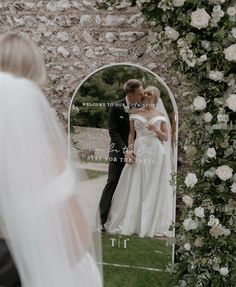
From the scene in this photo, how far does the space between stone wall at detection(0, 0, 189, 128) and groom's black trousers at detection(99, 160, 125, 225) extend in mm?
752

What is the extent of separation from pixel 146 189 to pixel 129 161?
12.4 inches

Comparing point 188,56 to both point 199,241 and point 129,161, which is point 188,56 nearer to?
point 129,161

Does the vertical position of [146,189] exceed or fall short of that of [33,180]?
it falls short

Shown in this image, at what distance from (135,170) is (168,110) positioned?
0.67 m

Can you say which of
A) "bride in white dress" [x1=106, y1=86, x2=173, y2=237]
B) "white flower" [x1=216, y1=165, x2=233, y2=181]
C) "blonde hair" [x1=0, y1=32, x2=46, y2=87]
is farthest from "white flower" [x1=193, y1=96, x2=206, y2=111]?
"blonde hair" [x1=0, y1=32, x2=46, y2=87]

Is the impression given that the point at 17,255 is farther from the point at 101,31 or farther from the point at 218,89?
the point at 101,31

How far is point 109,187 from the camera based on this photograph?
17.3ft

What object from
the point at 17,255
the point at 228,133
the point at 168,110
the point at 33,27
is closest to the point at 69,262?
the point at 17,255

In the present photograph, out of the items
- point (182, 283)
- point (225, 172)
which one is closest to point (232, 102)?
point (225, 172)

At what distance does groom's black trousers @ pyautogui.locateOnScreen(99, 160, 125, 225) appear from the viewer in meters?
5.20

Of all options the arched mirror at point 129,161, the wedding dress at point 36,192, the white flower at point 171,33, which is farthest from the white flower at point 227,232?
the wedding dress at point 36,192

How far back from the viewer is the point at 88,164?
5.33 m

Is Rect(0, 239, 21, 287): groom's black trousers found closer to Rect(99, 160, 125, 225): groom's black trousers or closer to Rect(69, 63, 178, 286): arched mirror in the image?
Rect(69, 63, 178, 286): arched mirror

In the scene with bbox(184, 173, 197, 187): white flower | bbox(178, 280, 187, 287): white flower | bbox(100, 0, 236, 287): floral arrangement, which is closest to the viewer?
bbox(100, 0, 236, 287): floral arrangement
